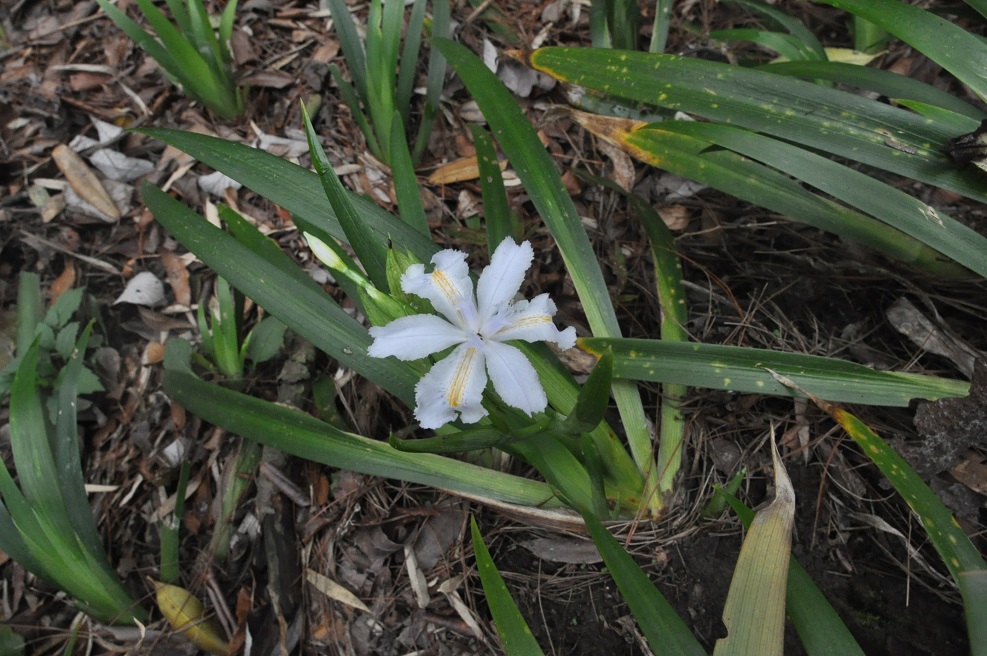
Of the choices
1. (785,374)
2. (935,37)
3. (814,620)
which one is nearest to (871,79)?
(935,37)

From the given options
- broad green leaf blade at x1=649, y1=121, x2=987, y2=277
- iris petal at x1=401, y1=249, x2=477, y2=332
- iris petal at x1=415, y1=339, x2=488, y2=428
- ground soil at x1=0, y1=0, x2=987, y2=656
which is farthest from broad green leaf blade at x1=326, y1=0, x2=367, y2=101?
iris petal at x1=415, y1=339, x2=488, y2=428

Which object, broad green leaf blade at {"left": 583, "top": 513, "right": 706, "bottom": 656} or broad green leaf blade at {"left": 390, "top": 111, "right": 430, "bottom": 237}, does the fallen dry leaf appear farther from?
broad green leaf blade at {"left": 583, "top": 513, "right": 706, "bottom": 656}

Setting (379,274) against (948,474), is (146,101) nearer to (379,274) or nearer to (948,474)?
(379,274)

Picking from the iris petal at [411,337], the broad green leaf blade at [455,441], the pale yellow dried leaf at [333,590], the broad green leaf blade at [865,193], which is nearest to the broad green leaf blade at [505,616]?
the broad green leaf blade at [455,441]

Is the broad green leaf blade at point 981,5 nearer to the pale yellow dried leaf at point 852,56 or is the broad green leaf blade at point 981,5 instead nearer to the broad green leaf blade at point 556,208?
the pale yellow dried leaf at point 852,56

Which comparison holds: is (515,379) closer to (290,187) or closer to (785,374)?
(785,374)

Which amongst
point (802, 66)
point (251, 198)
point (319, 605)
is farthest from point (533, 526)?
point (251, 198)
